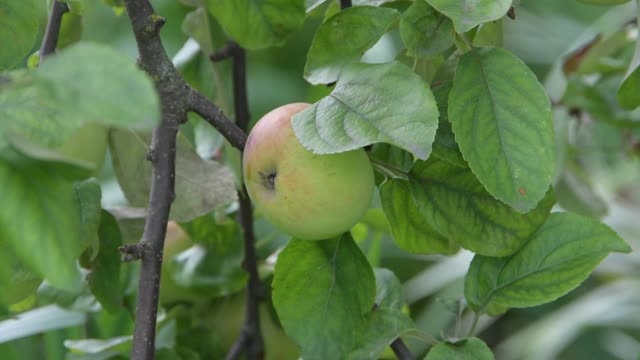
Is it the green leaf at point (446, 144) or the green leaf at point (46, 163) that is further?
the green leaf at point (446, 144)

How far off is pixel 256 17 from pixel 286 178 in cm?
14

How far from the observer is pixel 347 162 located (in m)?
0.53

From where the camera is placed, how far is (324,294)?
0.58 m

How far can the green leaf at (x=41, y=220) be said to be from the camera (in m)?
0.35

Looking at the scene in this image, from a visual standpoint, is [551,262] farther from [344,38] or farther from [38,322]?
[38,322]

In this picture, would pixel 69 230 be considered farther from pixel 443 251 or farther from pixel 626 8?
pixel 626 8

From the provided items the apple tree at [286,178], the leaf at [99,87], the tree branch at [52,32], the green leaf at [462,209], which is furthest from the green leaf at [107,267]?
the leaf at [99,87]

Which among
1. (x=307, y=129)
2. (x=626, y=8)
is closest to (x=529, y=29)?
(x=626, y=8)

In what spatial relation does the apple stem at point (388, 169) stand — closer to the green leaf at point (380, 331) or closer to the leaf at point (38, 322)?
the green leaf at point (380, 331)

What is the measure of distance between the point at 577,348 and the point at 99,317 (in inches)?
35.6

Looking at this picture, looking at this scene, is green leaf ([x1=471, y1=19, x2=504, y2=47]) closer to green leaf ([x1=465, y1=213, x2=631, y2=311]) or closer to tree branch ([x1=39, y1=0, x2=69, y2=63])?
green leaf ([x1=465, y1=213, x2=631, y2=311])

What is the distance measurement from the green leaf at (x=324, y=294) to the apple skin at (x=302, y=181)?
0.04 m

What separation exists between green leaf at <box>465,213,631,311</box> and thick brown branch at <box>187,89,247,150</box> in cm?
18

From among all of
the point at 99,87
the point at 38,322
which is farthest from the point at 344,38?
the point at 38,322
